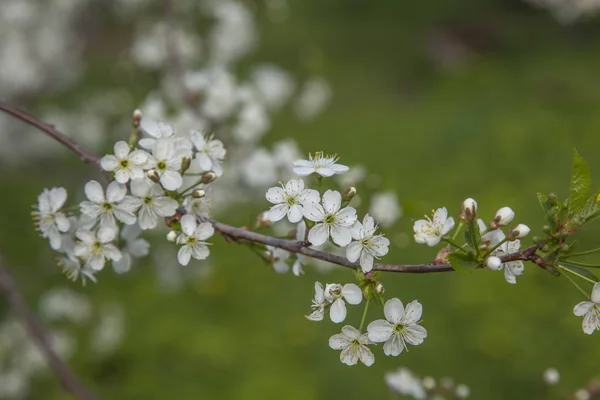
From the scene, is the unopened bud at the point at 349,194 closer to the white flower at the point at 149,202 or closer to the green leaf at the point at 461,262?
the green leaf at the point at 461,262

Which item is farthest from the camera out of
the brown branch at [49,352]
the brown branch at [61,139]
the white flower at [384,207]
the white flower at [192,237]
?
the white flower at [384,207]

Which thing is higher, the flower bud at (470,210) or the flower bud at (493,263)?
the flower bud at (470,210)

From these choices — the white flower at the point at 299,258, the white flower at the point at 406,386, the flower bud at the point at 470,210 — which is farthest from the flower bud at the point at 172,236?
the white flower at the point at 406,386

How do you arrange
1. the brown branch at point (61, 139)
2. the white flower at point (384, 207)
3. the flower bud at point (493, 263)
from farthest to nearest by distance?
the white flower at point (384, 207)
the brown branch at point (61, 139)
the flower bud at point (493, 263)

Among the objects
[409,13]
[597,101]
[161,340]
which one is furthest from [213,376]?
[409,13]

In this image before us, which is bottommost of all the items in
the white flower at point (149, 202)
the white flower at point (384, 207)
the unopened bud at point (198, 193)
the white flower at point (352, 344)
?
the white flower at point (384, 207)

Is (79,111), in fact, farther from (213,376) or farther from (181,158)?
(181,158)
